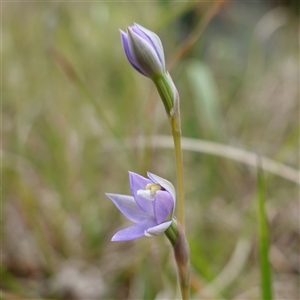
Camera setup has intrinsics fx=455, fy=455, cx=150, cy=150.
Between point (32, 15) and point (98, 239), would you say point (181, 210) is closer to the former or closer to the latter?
point (98, 239)

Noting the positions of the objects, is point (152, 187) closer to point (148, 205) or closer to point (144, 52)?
point (148, 205)

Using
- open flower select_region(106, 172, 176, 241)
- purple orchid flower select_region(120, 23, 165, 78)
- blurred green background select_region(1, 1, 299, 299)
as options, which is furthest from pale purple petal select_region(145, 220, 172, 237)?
blurred green background select_region(1, 1, 299, 299)

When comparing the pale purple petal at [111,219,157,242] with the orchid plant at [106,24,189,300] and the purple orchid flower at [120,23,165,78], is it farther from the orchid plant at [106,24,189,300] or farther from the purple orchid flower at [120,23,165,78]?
the purple orchid flower at [120,23,165,78]

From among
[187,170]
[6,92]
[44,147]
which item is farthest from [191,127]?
[6,92]

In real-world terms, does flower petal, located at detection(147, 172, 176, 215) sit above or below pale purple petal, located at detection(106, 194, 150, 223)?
above

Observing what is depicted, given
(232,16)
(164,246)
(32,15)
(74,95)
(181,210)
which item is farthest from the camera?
(232,16)

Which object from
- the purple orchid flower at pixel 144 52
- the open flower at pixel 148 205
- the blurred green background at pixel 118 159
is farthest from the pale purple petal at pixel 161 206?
the blurred green background at pixel 118 159
